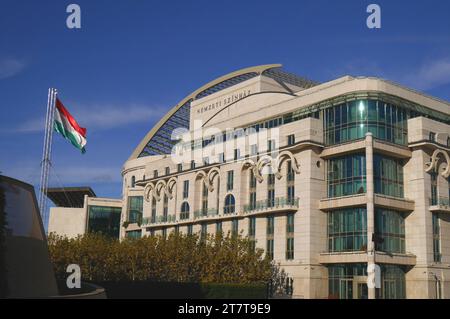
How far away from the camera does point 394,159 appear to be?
60969 mm

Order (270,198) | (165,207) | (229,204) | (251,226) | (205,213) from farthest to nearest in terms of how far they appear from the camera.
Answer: (165,207) → (205,213) → (229,204) → (251,226) → (270,198)

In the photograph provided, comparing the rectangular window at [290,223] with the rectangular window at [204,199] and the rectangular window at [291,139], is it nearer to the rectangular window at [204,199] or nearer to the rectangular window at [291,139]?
the rectangular window at [291,139]

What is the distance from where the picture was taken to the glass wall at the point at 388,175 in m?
58.7

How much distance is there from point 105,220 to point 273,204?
54539 mm

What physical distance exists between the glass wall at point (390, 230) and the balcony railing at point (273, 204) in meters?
9.16

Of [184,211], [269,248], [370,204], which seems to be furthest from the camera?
[184,211]

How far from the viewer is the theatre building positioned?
57.2m

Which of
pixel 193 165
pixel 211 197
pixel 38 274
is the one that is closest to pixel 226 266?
pixel 211 197

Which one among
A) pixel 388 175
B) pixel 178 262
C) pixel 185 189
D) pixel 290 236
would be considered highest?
pixel 185 189

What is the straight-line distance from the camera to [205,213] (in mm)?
76562

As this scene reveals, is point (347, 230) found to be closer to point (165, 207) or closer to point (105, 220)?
point (165, 207)

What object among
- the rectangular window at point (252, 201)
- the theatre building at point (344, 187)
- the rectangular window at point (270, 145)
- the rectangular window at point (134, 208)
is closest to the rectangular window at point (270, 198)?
the theatre building at point (344, 187)

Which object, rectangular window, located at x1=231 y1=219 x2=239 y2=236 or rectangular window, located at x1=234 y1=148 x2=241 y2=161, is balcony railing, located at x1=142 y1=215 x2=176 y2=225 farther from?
rectangular window, located at x1=234 y1=148 x2=241 y2=161

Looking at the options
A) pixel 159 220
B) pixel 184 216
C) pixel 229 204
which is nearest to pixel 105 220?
pixel 159 220
